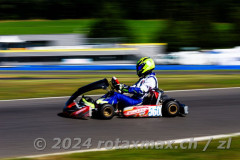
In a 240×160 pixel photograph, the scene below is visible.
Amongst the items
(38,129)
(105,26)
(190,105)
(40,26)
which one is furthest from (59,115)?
(40,26)

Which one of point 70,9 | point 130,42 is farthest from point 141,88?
point 70,9

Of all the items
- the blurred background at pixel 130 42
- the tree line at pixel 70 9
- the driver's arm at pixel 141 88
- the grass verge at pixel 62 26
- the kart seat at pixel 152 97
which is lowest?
the kart seat at pixel 152 97

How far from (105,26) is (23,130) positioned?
2607 cm

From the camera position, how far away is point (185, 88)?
43.5 feet

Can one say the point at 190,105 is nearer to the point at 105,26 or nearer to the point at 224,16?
the point at 105,26

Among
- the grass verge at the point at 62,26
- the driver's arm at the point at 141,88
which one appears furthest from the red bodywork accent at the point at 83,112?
the grass verge at the point at 62,26

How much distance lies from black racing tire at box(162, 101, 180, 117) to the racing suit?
1.55 feet

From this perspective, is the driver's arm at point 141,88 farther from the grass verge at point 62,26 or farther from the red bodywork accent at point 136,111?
the grass verge at point 62,26

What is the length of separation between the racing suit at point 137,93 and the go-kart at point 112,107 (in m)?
0.08

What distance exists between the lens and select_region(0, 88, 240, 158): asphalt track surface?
624 centimetres

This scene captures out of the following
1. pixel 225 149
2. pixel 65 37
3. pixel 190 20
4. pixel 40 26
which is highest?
pixel 40 26

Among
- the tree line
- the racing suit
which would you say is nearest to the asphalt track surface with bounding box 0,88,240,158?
the racing suit

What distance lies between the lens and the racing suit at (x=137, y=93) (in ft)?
25.5

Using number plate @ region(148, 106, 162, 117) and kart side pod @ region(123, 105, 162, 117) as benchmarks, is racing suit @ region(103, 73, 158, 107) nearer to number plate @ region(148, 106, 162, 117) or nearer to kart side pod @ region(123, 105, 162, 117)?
kart side pod @ region(123, 105, 162, 117)
